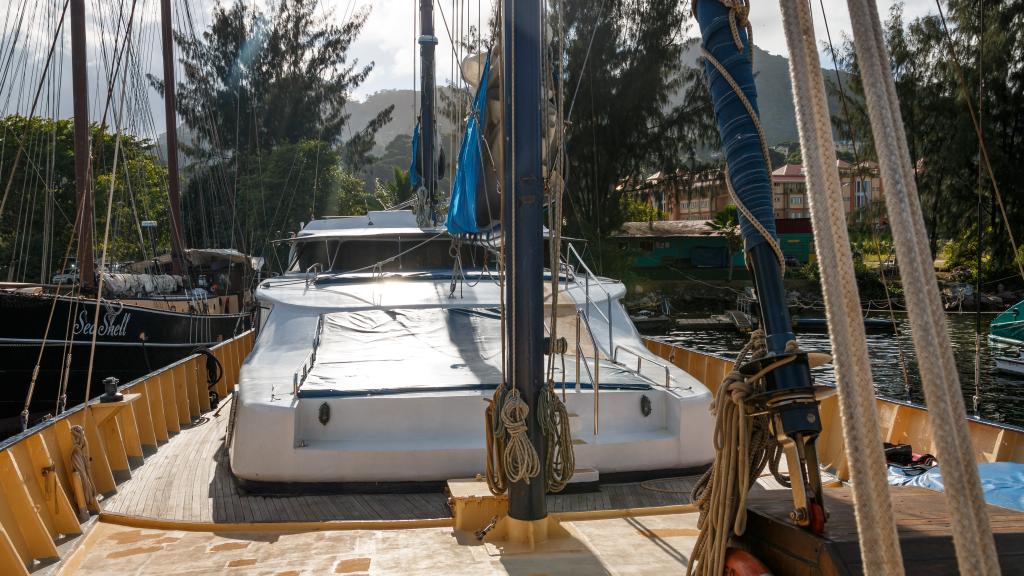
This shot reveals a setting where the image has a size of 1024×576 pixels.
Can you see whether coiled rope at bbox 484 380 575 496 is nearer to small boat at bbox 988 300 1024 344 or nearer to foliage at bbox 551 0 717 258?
small boat at bbox 988 300 1024 344

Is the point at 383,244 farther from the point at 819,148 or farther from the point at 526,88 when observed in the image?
the point at 819,148

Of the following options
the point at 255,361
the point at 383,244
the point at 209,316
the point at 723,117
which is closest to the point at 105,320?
the point at 209,316

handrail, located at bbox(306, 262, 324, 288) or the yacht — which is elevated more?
handrail, located at bbox(306, 262, 324, 288)

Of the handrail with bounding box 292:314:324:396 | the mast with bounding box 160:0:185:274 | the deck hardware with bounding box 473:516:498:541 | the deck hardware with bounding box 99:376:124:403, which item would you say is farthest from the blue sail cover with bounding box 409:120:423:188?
the mast with bounding box 160:0:185:274

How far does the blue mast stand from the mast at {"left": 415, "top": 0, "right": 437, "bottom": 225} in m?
7.45

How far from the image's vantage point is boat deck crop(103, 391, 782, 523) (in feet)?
17.9

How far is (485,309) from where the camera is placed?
786 cm

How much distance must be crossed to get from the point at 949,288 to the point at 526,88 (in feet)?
127

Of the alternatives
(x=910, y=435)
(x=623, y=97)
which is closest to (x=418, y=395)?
(x=910, y=435)

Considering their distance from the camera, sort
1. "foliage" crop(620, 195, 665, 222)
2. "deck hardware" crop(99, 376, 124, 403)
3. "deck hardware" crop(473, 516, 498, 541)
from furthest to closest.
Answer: "foliage" crop(620, 195, 665, 222)
"deck hardware" crop(99, 376, 124, 403)
"deck hardware" crop(473, 516, 498, 541)

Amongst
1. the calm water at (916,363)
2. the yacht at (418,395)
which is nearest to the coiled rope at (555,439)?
the yacht at (418,395)

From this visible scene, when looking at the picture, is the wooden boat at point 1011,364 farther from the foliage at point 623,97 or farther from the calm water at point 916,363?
the foliage at point 623,97


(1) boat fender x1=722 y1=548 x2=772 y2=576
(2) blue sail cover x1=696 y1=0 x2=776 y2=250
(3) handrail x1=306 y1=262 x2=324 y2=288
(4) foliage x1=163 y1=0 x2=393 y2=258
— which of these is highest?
(4) foliage x1=163 y1=0 x2=393 y2=258

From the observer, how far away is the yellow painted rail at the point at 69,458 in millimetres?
4582
